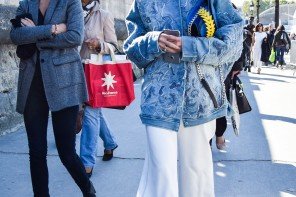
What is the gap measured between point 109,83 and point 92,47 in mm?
350

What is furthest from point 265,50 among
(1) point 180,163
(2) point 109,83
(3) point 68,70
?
(1) point 180,163

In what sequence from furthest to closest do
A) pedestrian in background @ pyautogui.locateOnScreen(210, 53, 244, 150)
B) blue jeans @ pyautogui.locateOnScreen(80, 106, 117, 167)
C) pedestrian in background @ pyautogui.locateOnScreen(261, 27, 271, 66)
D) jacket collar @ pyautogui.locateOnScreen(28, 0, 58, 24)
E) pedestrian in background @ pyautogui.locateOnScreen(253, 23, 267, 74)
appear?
pedestrian in background @ pyautogui.locateOnScreen(261, 27, 271, 66) → pedestrian in background @ pyautogui.locateOnScreen(253, 23, 267, 74) → pedestrian in background @ pyautogui.locateOnScreen(210, 53, 244, 150) → blue jeans @ pyautogui.locateOnScreen(80, 106, 117, 167) → jacket collar @ pyautogui.locateOnScreen(28, 0, 58, 24)

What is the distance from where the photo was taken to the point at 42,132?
3.40 metres

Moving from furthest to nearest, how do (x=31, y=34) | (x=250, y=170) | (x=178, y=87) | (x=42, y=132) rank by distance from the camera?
(x=250, y=170), (x=42, y=132), (x=31, y=34), (x=178, y=87)

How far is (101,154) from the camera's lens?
5.34 meters

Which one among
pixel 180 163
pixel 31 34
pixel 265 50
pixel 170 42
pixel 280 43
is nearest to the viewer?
pixel 170 42

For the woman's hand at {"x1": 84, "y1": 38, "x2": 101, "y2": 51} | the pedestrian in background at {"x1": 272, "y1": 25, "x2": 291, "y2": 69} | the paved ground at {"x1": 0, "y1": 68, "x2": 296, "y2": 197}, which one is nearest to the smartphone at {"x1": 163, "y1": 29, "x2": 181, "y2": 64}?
the paved ground at {"x1": 0, "y1": 68, "x2": 296, "y2": 197}

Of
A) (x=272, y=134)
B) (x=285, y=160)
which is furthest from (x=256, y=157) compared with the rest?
(x=272, y=134)

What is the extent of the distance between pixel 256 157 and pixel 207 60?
9.78ft

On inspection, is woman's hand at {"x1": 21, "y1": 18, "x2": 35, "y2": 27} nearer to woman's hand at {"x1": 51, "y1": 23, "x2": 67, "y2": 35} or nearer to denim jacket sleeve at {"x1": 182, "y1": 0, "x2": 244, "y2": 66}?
woman's hand at {"x1": 51, "y1": 23, "x2": 67, "y2": 35}

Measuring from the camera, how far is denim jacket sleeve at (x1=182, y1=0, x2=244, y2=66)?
8.00ft

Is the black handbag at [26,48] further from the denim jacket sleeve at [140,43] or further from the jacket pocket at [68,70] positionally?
the denim jacket sleeve at [140,43]

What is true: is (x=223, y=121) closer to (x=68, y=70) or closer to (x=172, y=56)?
(x=68, y=70)

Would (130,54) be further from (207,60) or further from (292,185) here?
(292,185)
